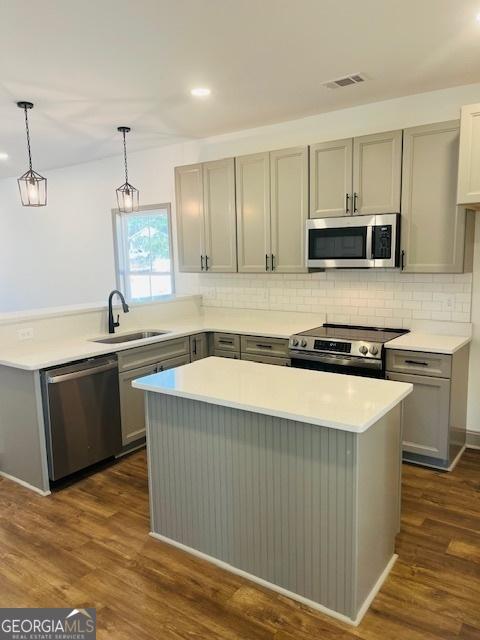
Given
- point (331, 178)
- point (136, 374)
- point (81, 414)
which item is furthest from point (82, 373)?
point (331, 178)

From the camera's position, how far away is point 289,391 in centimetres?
224

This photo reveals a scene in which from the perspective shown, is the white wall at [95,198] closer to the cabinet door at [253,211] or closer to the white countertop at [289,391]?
the cabinet door at [253,211]

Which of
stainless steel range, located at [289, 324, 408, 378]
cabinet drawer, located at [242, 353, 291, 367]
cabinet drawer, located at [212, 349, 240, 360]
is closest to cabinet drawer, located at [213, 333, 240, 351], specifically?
cabinet drawer, located at [212, 349, 240, 360]

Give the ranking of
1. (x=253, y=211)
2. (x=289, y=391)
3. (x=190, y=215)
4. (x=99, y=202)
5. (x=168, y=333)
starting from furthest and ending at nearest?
(x=99, y=202), (x=190, y=215), (x=253, y=211), (x=168, y=333), (x=289, y=391)

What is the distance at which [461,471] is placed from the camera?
3.39 metres

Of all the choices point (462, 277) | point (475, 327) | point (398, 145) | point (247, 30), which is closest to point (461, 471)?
point (475, 327)

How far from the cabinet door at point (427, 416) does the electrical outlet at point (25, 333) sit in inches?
105

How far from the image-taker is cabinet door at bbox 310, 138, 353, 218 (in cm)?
371

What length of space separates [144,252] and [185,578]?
4091 millimetres

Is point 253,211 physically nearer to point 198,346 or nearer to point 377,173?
point 377,173

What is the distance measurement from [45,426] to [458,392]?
293 centimetres

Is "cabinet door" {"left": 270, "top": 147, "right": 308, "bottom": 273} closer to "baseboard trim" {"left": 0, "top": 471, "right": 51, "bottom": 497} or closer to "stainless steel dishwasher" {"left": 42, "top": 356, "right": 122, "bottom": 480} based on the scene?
"stainless steel dishwasher" {"left": 42, "top": 356, "right": 122, "bottom": 480}

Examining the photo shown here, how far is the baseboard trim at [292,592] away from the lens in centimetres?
201

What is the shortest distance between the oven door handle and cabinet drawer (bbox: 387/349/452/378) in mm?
116
